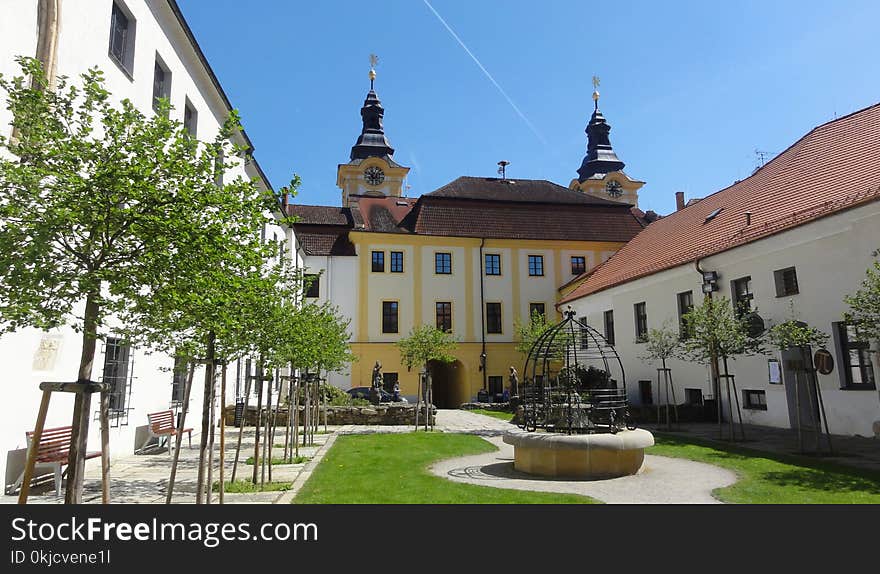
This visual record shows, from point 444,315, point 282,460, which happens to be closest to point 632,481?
point 282,460

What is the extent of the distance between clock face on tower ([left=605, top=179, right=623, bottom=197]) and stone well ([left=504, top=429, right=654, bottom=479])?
160ft

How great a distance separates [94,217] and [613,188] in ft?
182

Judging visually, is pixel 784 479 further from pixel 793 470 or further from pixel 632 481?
pixel 632 481

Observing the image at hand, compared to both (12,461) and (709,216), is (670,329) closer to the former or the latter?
(709,216)

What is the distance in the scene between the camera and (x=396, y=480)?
926 centimetres

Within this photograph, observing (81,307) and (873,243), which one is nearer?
(81,307)

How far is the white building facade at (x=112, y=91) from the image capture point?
7949 millimetres

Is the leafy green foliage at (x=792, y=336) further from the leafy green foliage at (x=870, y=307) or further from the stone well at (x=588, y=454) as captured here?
the stone well at (x=588, y=454)

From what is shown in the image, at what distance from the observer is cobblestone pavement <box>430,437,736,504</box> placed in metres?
8.00

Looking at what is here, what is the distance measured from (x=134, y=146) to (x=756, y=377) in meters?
17.7

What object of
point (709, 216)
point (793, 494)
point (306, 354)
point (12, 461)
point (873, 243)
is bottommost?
point (793, 494)

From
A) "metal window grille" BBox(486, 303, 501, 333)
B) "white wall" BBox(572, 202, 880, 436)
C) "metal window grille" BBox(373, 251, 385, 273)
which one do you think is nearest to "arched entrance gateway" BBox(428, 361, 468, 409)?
"metal window grille" BBox(486, 303, 501, 333)
